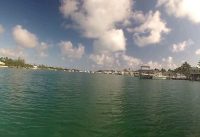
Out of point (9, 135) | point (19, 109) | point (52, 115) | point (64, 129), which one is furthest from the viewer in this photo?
point (19, 109)

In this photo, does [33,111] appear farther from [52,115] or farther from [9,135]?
[9,135]

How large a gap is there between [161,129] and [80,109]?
45.4 ft

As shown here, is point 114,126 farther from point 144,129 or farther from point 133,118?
point 133,118

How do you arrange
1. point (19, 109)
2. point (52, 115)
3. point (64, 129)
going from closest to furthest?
1. point (64, 129)
2. point (52, 115)
3. point (19, 109)

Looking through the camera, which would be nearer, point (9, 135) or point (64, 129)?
point (9, 135)

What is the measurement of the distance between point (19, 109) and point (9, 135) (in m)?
12.7

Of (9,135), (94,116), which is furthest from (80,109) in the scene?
(9,135)

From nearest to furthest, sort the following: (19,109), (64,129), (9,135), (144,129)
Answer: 1. (9,135)
2. (64,129)
3. (144,129)
4. (19,109)

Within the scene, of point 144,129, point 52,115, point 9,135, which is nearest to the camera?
point 9,135

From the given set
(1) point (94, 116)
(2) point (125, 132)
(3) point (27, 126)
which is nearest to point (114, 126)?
(2) point (125, 132)

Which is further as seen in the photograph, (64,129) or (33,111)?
(33,111)

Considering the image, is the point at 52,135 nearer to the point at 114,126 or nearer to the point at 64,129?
the point at 64,129

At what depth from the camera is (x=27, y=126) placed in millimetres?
26234

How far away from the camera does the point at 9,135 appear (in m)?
23.0
